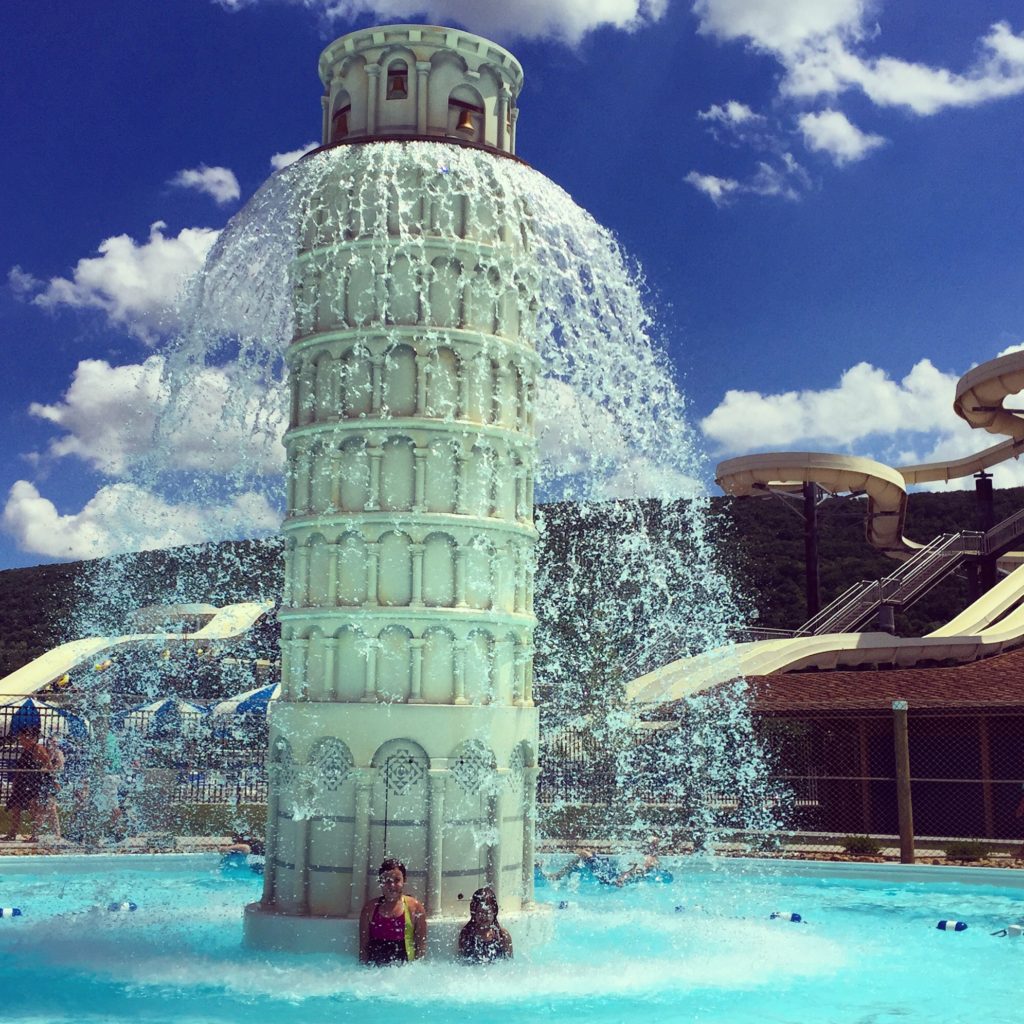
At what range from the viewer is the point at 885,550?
119 ft

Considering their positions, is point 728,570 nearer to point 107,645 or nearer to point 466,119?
point 107,645

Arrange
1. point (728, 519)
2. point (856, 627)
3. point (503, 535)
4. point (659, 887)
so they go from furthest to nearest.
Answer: point (728, 519) → point (856, 627) → point (659, 887) → point (503, 535)

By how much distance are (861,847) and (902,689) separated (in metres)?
4.22

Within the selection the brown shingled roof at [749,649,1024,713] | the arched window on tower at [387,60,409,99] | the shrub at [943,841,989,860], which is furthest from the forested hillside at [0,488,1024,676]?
the arched window on tower at [387,60,409,99]

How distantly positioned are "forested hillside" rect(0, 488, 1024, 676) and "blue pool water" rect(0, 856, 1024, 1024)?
22319 millimetres

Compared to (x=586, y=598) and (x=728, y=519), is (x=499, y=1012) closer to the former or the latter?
(x=586, y=598)

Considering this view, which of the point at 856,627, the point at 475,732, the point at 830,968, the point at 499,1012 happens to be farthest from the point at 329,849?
the point at 856,627

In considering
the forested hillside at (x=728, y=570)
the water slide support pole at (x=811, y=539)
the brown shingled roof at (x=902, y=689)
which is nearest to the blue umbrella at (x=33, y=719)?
the brown shingled roof at (x=902, y=689)

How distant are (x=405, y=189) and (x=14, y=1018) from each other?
7.15 metres

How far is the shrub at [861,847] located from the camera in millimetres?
15983

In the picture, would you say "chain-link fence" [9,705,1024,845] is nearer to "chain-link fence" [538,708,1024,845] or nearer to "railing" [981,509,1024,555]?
"chain-link fence" [538,708,1024,845]

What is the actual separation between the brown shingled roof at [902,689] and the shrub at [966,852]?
7.75 feet

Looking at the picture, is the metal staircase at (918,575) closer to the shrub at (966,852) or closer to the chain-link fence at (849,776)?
the chain-link fence at (849,776)

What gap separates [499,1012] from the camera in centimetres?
806
